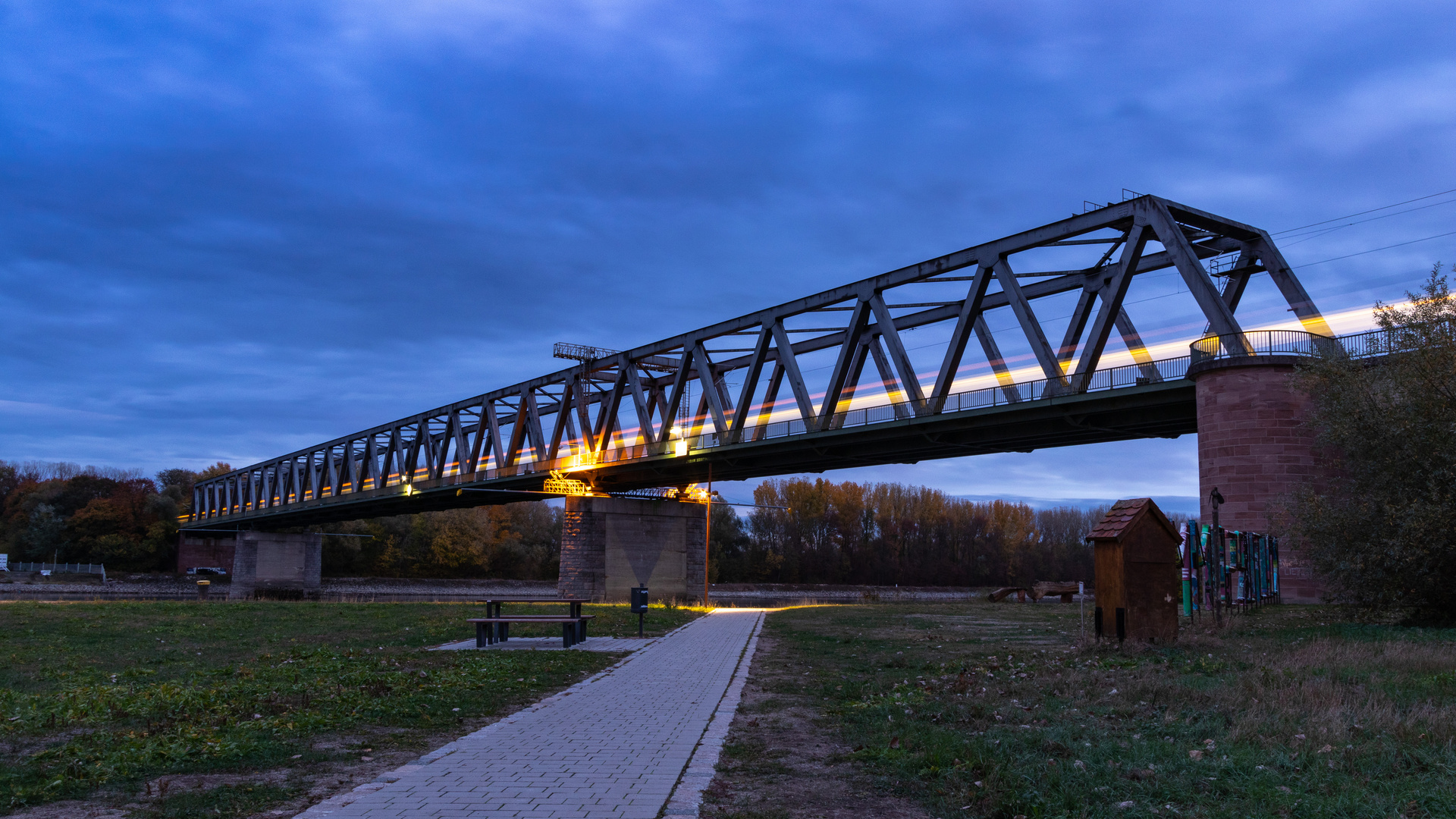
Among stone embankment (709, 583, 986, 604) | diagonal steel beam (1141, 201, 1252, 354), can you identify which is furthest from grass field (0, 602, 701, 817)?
stone embankment (709, 583, 986, 604)

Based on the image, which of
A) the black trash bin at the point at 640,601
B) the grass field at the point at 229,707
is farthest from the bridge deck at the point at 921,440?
the grass field at the point at 229,707

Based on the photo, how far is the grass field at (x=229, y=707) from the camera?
7234 millimetres

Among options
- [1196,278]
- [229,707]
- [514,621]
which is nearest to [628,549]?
[1196,278]

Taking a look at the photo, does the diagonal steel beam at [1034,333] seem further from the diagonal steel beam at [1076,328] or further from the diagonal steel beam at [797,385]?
the diagonal steel beam at [797,385]

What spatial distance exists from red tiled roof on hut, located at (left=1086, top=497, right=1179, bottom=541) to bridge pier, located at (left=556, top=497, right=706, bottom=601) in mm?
43885

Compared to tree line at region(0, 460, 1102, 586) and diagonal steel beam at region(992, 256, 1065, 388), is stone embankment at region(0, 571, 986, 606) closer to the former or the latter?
tree line at region(0, 460, 1102, 586)

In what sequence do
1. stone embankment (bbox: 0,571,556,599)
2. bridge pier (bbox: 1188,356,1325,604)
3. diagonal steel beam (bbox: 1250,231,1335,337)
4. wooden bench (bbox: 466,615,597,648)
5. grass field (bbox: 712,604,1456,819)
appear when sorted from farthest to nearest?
1. stone embankment (bbox: 0,571,556,599)
2. diagonal steel beam (bbox: 1250,231,1335,337)
3. bridge pier (bbox: 1188,356,1325,604)
4. wooden bench (bbox: 466,615,597,648)
5. grass field (bbox: 712,604,1456,819)

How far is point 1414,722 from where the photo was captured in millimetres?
7605

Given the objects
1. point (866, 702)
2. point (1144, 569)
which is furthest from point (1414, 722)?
point (1144, 569)

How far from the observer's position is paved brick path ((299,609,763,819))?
259 inches

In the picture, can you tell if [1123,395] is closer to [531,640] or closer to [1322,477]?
[1322,477]

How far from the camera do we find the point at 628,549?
59.1 meters

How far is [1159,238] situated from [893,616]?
51.9 ft

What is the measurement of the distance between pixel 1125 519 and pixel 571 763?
11.2 meters
